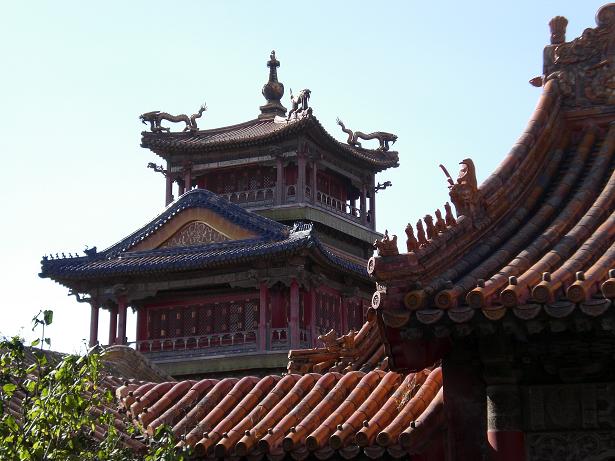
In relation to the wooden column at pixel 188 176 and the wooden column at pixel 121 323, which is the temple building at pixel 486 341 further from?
the wooden column at pixel 188 176

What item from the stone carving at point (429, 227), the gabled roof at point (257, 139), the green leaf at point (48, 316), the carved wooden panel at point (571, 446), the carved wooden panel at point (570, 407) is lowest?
the carved wooden panel at point (571, 446)

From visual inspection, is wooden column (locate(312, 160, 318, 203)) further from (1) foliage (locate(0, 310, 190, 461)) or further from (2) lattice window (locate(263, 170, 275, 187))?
(1) foliage (locate(0, 310, 190, 461))

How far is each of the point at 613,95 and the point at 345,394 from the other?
334 cm

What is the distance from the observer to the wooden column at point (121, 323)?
33.9 meters

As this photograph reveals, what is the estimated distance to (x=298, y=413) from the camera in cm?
964

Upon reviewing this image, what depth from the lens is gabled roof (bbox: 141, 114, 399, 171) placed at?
36531 mm

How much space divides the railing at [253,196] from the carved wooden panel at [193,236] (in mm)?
3210

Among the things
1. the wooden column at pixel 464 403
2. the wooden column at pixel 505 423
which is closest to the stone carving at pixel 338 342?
the wooden column at pixel 464 403

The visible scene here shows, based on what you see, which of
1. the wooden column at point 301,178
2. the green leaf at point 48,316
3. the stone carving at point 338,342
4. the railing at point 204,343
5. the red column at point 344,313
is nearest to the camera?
the green leaf at point 48,316

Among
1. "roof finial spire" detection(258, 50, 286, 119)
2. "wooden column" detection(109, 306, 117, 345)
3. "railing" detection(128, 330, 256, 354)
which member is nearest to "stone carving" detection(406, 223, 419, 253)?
"railing" detection(128, 330, 256, 354)

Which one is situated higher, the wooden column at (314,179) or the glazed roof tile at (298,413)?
the wooden column at (314,179)

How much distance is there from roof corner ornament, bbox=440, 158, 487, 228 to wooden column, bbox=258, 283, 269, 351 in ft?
76.9

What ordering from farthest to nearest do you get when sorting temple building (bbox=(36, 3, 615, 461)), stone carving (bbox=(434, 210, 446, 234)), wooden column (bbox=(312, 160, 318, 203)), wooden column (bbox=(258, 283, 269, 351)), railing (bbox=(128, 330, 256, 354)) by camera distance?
wooden column (bbox=(312, 160, 318, 203))
railing (bbox=(128, 330, 256, 354))
wooden column (bbox=(258, 283, 269, 351))
stone carving (bbox=(434, 210, 446, 234))
temple building (bbox=(36, 3, 615, 461))

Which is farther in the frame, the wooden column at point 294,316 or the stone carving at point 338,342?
the wooden column at point 294,316
